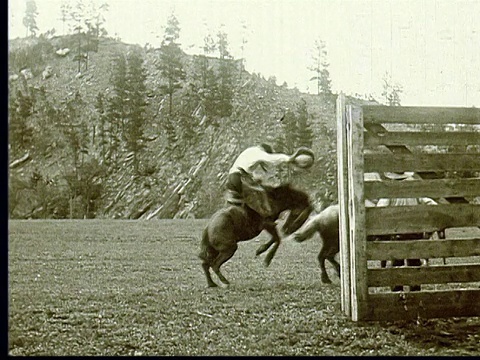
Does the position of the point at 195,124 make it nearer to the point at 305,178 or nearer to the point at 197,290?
the point at 305,178

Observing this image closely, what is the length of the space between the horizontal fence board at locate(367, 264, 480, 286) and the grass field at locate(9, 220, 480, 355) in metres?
0.23

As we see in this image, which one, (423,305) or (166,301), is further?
(423,305)

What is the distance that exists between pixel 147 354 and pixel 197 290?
0.43 metres

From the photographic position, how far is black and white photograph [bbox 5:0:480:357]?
11.8 ft

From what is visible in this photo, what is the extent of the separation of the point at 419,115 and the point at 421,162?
27 cm

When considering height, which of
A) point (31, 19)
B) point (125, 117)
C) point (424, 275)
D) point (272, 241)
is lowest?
point (424, 275)

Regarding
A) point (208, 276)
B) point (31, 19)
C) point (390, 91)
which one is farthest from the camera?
point (390, 91)

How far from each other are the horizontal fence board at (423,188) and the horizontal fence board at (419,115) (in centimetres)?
35

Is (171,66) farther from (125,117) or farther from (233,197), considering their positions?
(233,197)

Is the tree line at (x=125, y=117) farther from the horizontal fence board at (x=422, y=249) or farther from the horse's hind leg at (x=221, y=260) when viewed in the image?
the horizontal fence board at (x=422, y=249)

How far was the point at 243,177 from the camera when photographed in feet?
12.2

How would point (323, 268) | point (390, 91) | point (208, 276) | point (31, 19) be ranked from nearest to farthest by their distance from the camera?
1. point (31, 19)
2. point (208, 276)
3. point (323, 268)
4. point (390, 91)

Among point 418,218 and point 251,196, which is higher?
point 251,196

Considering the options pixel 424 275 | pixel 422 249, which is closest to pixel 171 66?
pixel 422 249
